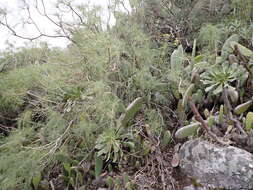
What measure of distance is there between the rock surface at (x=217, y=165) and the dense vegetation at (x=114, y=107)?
0.43 feet

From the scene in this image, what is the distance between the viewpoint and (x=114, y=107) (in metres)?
2.23

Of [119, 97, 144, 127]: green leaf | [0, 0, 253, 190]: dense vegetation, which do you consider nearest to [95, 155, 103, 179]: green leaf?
[0, 0, 253, 190]: dense vegetation

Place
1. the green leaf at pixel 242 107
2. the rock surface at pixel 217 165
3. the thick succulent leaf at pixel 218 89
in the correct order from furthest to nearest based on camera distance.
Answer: the thick succulent leaf at pixel 218 89 → the green leaf at pixel 242 107 → the rock surface at pixel 217 165

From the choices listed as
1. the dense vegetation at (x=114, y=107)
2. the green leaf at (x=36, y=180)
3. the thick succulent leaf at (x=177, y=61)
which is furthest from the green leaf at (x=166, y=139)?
the green leaf at (x=36, y=180)

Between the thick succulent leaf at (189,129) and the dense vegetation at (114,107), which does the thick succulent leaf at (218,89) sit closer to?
the dense vegetation at (114,107)

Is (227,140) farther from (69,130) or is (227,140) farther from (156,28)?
(156,28)

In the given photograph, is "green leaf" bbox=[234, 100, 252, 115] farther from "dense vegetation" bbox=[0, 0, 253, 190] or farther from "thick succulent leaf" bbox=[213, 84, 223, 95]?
"thick succulent leaf" bbox=[213, 84, 223, 95]

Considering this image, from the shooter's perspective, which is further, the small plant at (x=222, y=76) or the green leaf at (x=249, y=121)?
the small plant at (x=222, y=76)

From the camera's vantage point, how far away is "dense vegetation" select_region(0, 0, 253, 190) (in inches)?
86.5

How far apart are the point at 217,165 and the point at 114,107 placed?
1058mm

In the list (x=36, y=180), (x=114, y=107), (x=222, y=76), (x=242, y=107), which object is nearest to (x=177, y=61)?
(x=222, y=76)

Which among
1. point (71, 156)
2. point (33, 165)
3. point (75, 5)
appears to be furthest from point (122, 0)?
point (33, 165)

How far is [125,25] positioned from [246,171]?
218 cm

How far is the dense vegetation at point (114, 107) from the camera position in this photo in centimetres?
220
